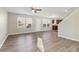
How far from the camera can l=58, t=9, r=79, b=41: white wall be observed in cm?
211

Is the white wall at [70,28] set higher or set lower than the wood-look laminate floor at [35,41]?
higher

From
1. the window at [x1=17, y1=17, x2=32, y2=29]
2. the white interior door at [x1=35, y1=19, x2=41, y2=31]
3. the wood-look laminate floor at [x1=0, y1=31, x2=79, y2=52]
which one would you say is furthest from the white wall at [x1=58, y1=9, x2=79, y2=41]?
the window at [x1=17, y1=17, x2=32, y2=29]

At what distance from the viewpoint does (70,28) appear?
2213mm

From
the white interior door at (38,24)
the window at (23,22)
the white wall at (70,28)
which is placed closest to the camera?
the window at (23,22)

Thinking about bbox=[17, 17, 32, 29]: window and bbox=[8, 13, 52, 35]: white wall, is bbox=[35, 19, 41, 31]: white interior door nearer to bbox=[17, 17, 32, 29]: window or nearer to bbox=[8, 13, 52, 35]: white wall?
bbox=[8, 13, 52, 35]: white wall

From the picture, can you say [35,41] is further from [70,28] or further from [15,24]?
[70,28]

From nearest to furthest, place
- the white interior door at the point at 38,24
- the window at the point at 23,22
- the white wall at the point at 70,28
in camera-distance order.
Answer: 1. the window at the point at 23,22
2. the white wall at the point at 70,28
3. the white interior door at the point at 38,24

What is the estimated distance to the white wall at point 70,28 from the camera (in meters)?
2.11

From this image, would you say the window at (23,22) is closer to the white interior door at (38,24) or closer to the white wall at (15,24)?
the white wall at (15,24)

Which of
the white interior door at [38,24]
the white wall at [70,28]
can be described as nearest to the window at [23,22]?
the white interior door at [38,24]
